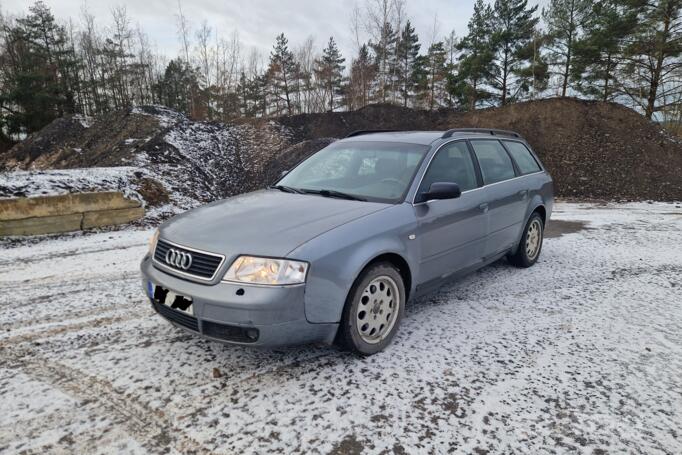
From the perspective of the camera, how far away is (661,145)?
1515 centimetres

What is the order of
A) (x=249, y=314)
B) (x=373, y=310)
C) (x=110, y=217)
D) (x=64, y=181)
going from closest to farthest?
(x=249, y=314), (x=373, y=310), (x=110, y=217), (x=64, y=181)

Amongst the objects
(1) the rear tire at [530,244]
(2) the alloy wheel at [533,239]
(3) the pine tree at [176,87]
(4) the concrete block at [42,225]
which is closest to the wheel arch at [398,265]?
(1) the rear tire at [530,244]

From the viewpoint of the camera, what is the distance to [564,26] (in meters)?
23.1

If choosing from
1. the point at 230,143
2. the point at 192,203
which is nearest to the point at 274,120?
the point at 230,143

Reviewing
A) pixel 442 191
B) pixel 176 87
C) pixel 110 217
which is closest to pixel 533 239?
pixel 442 191

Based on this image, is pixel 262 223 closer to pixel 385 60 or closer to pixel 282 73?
pixel 385 60

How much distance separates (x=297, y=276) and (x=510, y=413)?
1.52 m

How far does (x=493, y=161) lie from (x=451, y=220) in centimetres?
133

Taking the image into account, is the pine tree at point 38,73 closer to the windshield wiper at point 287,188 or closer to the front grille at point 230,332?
the windshield wiper at point 287,188

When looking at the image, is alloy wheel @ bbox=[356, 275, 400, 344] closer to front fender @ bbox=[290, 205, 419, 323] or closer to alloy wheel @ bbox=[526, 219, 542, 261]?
front fender @ bbox=[290, 205, 419, 323]

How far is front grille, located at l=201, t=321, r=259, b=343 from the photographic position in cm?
238

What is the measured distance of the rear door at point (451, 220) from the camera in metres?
3.28

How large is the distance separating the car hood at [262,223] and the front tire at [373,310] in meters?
0.46

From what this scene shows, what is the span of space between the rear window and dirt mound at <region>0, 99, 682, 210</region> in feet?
24.2
